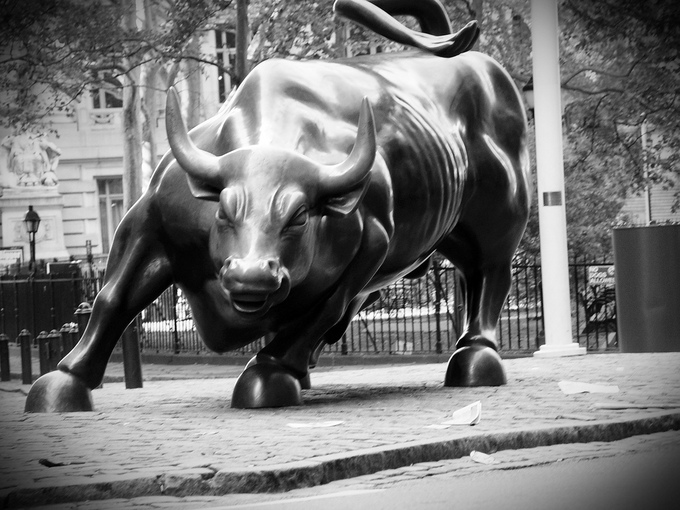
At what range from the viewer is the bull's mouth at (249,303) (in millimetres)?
6398

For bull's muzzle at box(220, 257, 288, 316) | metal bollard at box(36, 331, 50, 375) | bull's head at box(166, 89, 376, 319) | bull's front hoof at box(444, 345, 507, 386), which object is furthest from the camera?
metal bollard at box(36, 331, 50, 375)

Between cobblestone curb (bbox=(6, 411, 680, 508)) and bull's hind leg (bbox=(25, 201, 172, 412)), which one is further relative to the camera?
bull's hind leg (bbox=(25, 201, 172, 412))

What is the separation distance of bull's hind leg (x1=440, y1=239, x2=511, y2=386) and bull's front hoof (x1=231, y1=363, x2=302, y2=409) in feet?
5.25

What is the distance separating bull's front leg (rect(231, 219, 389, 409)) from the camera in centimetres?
732

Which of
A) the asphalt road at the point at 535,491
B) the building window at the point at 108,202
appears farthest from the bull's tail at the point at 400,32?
the building window at the point at 108,202

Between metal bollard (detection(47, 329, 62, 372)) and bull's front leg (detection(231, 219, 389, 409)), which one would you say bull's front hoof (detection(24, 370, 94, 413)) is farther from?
metal bollard (detection(47, 329, 62, 372))

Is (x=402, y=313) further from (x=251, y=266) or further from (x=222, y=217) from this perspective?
(x=251, y=266)

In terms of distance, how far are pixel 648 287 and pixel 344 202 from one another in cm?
652

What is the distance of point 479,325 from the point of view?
347 inches

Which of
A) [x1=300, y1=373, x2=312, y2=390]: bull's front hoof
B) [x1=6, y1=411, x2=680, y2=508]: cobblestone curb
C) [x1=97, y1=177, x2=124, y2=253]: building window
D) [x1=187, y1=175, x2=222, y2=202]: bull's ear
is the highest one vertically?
[x1=97, y1=177, x2=124, y2=253]: building window

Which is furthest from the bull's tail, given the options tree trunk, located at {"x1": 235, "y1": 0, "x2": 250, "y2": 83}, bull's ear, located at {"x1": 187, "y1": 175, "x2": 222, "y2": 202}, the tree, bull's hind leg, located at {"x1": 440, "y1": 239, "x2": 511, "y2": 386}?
the tree

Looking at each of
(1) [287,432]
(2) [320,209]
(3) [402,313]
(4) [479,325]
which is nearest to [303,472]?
(1) [287,432]

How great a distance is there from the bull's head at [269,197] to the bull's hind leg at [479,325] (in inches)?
81.7

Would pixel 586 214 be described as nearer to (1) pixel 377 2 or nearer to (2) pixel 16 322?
(2) pixel 16 322
